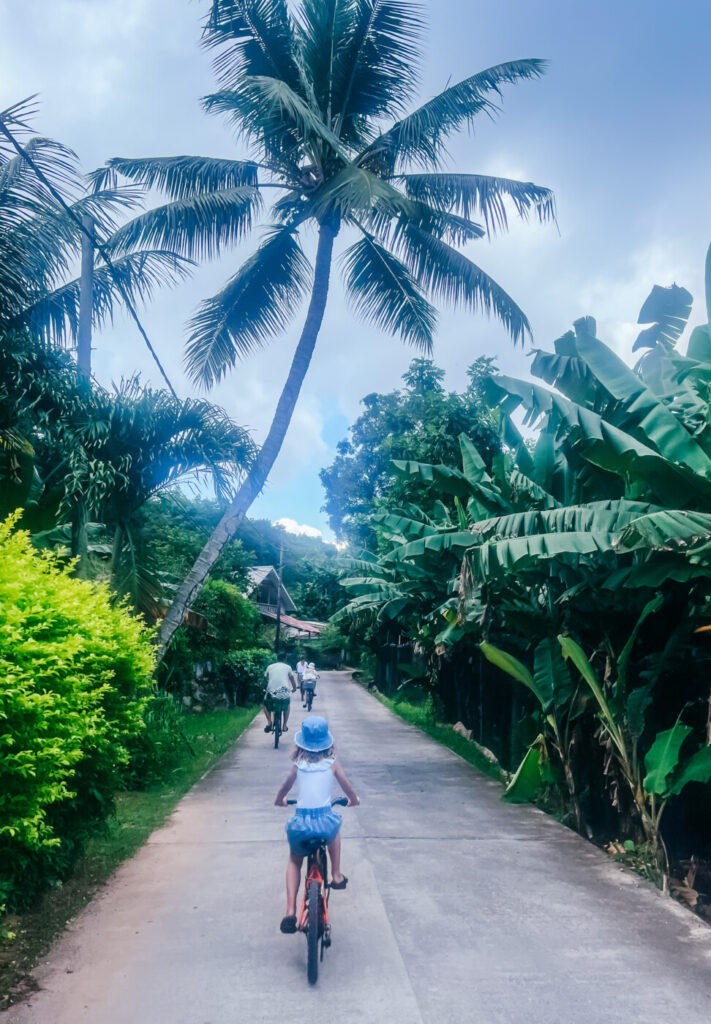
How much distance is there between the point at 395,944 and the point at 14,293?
7422mm

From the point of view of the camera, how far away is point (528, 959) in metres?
4.91

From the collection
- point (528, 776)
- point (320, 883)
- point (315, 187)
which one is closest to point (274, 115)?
Answer: point (315, 187)

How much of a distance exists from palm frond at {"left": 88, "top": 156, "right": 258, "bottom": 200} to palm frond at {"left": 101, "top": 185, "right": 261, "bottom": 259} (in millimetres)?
279

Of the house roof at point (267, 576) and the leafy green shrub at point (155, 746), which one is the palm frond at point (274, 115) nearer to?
the leafy green shrub at point (155, 746)

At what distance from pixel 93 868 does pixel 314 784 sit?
298 cm

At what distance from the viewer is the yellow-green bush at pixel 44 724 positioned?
4.19m

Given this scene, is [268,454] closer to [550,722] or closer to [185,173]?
[185,173]

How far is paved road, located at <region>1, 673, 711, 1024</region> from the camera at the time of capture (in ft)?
13.9

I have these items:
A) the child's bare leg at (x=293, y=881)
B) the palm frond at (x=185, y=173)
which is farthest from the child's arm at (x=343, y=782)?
the palm frond at (x=185, y=173)

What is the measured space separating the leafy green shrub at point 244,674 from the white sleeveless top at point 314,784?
20.0m

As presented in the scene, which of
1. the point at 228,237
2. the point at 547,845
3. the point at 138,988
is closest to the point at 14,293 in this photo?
the point at 228,237

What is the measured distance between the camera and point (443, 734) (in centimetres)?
1825

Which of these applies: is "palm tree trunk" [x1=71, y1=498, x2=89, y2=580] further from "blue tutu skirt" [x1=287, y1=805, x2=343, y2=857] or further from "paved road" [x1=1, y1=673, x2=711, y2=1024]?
"blue tutu skirt" [x1=287, y1=805, x2=343, y2=857]

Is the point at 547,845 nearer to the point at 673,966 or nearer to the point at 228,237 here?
the point at 673,966
